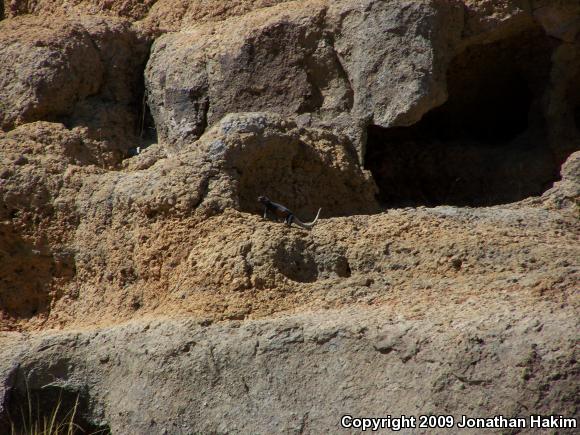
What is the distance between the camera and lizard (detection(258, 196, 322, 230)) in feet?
18.8

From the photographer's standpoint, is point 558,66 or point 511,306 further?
point 558,66

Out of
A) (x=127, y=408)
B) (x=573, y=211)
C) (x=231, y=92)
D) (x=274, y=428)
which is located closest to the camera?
(x=274, y=428)

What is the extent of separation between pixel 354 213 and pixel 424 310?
155cm

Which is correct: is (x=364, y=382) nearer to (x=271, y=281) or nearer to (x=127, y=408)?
(x=271, y=281)

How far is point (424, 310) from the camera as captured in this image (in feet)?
15.7

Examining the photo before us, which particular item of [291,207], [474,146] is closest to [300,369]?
[291,207]

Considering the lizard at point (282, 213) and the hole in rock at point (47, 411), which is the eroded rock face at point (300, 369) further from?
the lizard at point (282, 213)

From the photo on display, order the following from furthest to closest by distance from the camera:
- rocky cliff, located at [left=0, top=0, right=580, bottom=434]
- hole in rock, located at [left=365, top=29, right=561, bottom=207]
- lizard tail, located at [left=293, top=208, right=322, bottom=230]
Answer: hole in rock, located at [left=365, top=29, right=561, bottom=207]
lizard tail, located at [left=293, top=208, right=322, bottom=230]
rocky cliff, located at [left=0, top=0, right=580, bottom=434]

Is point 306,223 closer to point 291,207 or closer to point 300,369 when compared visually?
point 291,207

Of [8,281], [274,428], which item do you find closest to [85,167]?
[8,281]

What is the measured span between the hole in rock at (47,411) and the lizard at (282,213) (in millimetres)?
1357

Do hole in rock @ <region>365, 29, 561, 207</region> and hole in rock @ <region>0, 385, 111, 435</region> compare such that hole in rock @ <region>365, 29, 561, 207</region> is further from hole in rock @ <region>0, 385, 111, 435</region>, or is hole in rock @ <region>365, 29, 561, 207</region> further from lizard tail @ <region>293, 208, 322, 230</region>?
hole in rock @ <region>0, 385, 111, 435</region>

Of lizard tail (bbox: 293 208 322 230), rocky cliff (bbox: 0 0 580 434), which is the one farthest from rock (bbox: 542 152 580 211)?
lizard tail (bbox: 293 208 322 230)

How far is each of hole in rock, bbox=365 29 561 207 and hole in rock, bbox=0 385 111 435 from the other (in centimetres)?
281
